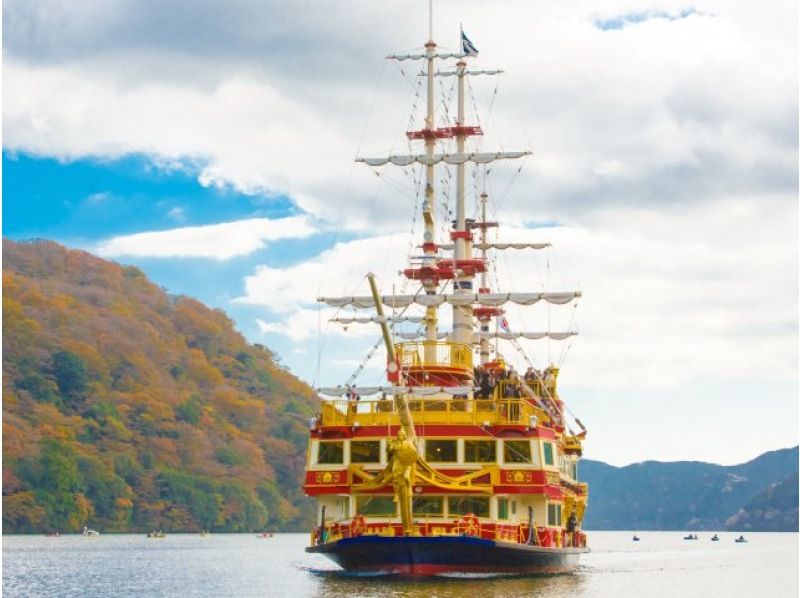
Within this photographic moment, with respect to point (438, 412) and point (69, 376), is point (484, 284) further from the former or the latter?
point (69, 376)

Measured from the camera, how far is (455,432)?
50125 millimetres

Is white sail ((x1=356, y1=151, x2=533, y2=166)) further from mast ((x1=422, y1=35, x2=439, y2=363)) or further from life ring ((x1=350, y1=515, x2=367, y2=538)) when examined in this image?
life ring ((x1=350, y1=515, x2=367, y2=538))

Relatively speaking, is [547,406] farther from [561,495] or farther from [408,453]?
[408,453]

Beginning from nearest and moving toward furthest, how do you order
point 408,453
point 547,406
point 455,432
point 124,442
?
point 408,453, point 455,432, point 547,406, point 124,442

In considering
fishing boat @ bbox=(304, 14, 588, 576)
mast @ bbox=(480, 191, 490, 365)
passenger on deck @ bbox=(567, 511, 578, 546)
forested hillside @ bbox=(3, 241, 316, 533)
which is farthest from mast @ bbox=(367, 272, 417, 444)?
forested hillside @ bbox=(3, 241, 316, 533)

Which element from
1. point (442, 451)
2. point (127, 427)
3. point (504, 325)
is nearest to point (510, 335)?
point (504, 325)

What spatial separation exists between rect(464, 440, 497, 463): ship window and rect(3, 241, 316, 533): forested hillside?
282ft

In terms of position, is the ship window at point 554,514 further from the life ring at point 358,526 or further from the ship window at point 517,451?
the life ring at point 358,526

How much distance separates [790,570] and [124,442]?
276 feet

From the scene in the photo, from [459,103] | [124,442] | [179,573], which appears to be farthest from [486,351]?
[124,442]

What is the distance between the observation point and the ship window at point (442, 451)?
50.1 meters

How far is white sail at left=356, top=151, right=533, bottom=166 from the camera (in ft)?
211

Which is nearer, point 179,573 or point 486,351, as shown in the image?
point 179,573

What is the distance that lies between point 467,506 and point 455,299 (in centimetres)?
1570
